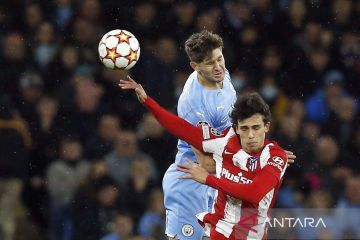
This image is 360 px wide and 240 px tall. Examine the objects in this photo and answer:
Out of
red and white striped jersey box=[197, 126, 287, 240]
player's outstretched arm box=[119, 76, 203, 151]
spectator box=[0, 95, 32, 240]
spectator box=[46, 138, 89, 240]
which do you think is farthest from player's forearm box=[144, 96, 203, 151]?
spectator box=[0, 95, 32, 240]

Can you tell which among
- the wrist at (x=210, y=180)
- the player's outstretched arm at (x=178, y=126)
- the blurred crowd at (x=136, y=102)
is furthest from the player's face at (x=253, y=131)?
the blurred crowd at (x=136, y=102)

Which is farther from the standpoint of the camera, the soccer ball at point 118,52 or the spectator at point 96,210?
the spectator at point 96,210

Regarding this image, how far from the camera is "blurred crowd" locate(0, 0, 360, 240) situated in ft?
31.2

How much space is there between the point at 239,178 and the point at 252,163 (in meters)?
0.13

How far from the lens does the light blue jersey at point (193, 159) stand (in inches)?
273

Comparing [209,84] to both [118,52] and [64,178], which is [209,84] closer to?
[118,52]

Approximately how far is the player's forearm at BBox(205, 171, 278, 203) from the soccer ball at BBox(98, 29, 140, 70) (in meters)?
1.65

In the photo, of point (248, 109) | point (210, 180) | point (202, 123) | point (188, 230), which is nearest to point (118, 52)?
point (202, 123)

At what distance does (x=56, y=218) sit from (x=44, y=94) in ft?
4.22

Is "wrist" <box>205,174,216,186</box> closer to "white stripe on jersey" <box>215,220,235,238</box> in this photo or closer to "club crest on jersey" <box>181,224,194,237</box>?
"white stripe on jersey" <box>215,220,235,238</box>

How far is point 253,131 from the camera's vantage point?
593 cm

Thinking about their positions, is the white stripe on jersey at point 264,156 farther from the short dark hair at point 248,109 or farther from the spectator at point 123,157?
the spectator at point 123,157

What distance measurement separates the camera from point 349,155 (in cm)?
994

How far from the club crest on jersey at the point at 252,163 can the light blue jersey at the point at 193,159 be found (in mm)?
935
